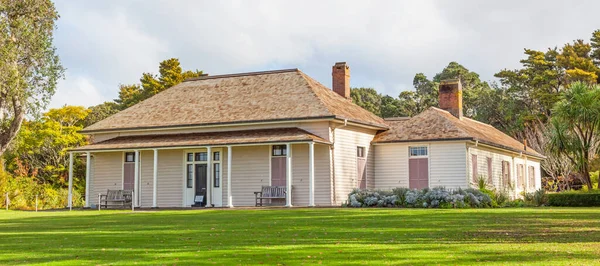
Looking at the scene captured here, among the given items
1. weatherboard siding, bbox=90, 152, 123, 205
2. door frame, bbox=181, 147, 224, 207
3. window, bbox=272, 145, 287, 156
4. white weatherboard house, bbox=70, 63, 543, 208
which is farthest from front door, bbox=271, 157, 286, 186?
weatherboard siding, bbox=90, 152, 123, 205

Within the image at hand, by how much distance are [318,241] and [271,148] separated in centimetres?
1703

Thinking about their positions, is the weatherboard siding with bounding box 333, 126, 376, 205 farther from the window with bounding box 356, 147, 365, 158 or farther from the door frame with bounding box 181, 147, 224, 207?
the door frame with bounding box 181, 147, 224, 207

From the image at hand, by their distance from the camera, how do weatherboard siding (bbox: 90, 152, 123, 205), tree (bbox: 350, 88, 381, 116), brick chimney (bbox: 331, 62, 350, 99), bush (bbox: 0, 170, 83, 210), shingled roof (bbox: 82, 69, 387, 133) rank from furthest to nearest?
tree (bbox: 350, 88, 381, 116), brick chimney (bbox: 331, 62, 350, 99), bush (bbox: 0, 170, 83, 210), weatherboard siding (bbox: 90, 152, 123, 205), shingled roof (bbox: 82, 69, 387, 133)

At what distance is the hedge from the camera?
26.2 meters

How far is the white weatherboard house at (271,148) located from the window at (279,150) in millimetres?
41

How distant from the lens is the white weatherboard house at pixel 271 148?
28266 mm

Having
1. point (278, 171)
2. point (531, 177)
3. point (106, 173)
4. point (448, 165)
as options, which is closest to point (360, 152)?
point (448, 165)

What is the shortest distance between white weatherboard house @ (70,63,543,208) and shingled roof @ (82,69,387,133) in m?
0.06

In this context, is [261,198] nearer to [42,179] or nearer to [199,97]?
[199,97]

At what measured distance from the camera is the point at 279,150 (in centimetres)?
2878


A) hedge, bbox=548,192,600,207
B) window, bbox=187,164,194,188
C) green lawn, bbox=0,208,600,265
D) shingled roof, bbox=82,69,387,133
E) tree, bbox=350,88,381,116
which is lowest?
green lawn, bbox=0,208,600,265

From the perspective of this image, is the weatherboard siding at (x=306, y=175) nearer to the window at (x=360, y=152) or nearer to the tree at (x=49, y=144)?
the window at (x=360, y=152)

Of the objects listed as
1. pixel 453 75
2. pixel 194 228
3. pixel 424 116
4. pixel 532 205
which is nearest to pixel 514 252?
pixel 194 228

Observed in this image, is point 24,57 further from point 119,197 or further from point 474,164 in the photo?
point 474,164
